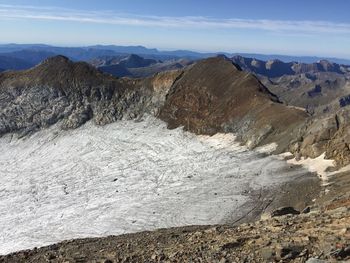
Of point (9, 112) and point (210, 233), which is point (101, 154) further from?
point (210, 233)

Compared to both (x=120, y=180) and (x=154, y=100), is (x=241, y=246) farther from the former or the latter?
(x=154, y=100)

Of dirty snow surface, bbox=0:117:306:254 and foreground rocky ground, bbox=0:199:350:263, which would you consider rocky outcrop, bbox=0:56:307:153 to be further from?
foreground rocky ground, bbox=0:199:350:263

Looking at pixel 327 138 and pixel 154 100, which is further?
pixel 154 100

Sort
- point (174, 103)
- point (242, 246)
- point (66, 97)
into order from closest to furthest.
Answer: point (242, 246), point (174, 103), point (66, 97)

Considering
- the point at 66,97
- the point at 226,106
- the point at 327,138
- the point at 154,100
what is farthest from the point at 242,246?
the point at 66,97

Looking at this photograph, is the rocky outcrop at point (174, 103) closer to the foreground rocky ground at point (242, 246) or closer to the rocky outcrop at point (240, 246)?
the foreground rocky ground at point (242, 246)

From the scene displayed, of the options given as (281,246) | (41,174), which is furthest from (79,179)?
(281,246)

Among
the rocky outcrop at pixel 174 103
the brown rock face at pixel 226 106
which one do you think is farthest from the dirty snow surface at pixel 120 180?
the rocky outcrop at pixel 174 103
